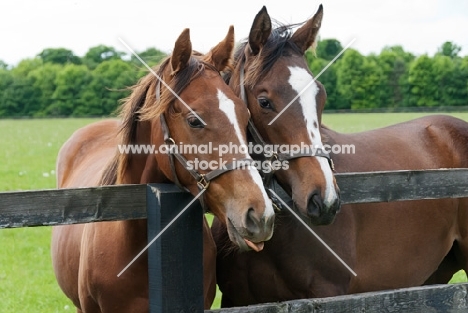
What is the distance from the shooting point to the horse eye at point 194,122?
3.10m

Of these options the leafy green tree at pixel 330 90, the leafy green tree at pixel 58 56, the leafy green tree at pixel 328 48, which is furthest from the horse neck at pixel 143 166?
the leafy green tree at pixel 58 56

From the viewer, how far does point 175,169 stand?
10.5 feet

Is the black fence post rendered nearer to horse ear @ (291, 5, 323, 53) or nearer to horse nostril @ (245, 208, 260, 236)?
horse nostril @ (245, 208, 260, 236)

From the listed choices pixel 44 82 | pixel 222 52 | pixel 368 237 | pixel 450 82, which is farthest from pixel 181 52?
pixel 450 82

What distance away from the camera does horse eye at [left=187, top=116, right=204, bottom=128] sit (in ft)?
10.2

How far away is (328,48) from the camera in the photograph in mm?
57000

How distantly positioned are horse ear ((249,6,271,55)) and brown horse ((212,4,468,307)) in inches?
1.0

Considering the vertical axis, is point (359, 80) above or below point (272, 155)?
below

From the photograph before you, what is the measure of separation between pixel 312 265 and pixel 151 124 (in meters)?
1.43

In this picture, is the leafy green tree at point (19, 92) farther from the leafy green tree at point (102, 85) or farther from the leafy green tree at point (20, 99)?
the leafy green tree at point (102, 85)

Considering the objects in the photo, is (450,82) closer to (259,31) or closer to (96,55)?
(96,55)

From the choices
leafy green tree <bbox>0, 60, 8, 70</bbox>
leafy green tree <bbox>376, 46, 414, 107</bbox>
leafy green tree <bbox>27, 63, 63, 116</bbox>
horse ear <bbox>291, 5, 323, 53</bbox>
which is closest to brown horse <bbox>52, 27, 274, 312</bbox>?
horse ear <bbox>291, 5, 323, 53</bbox>

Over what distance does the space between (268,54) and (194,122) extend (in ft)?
3.28

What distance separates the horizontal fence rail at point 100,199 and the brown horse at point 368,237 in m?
0.47
